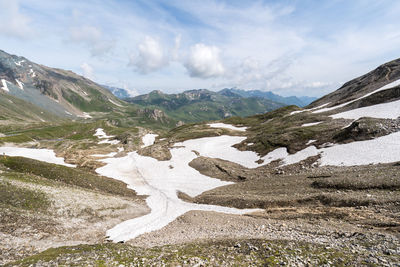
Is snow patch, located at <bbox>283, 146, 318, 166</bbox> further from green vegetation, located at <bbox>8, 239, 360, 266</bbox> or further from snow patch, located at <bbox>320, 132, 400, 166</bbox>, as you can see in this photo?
green vegetation, located at <bbox>8, 239, 360, 266</bbox>

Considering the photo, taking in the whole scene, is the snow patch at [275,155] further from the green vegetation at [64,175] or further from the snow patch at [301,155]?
the green vegetation at [64,175]

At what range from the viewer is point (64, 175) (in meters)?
44.5

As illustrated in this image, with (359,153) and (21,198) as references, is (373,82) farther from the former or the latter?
(21,198)

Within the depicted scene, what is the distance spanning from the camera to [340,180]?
3328cm

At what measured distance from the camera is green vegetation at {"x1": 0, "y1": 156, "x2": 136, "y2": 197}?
43.4 m

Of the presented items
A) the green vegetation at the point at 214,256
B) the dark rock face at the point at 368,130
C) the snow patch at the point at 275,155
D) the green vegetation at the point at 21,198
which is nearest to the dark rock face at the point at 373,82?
the dark rock face at the point at 368,130

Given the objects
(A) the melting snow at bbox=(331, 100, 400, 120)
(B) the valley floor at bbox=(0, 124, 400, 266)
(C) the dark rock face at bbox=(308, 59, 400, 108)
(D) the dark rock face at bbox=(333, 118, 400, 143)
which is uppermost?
(C) the dark rock face at bbox=(308, 59, 400, 108)

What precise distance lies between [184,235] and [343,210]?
20852 mm

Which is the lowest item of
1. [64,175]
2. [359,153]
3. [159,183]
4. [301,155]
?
[159,183]

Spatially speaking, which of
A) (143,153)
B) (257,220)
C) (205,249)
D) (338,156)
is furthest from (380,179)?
(143,153)

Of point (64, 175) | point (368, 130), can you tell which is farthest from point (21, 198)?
point (368, 130)

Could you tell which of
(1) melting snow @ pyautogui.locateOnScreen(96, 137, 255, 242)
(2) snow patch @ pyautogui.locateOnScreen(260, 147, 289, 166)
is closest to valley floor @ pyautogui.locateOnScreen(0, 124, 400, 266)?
(1) melting snow @ pyautogui.locateOnScreen(96, 137, 255, 242)

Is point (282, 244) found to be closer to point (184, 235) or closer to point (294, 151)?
point (184, 235)

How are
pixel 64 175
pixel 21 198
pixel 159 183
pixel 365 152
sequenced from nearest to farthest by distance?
pixel 21 198
pixel 365 152
pixel 64 175
pixel 159 183
